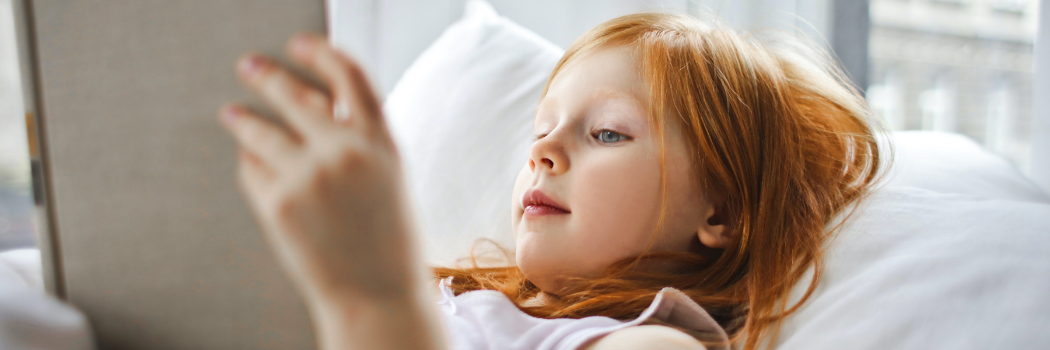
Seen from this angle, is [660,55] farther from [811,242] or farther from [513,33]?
[513,33]

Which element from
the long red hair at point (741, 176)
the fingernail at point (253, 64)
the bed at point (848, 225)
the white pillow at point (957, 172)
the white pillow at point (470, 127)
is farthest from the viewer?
the white pillow at point (470, 127)

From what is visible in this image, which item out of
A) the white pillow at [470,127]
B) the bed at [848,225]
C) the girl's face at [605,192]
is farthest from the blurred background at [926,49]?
the girl's face at [605,192]

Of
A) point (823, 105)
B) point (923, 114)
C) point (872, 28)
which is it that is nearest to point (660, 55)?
point (823, 105)

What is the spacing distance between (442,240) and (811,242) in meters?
0.43

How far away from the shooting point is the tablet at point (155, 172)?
17 centimetres

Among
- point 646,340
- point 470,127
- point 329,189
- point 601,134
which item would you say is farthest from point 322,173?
point 470,127

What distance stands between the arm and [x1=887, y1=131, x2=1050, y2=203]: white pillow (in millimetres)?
515

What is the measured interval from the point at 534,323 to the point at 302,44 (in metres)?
0.34

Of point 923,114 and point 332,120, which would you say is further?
point 923,114

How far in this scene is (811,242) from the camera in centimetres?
45

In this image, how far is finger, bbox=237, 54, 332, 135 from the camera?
0.56 feet

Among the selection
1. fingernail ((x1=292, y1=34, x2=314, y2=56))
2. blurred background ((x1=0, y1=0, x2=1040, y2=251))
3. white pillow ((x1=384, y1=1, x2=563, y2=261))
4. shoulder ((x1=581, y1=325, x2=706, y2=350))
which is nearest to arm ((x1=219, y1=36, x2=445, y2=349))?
fingernail ((x1=292, y1=34, x2=314, y2=56))

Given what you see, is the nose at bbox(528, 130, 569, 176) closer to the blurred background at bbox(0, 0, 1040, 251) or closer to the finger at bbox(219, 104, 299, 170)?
the finger at bbox(219, 104, 299, 170)

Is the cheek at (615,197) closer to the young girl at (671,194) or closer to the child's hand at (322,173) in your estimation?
the young girl at (671,194)
